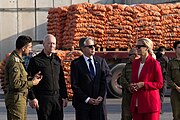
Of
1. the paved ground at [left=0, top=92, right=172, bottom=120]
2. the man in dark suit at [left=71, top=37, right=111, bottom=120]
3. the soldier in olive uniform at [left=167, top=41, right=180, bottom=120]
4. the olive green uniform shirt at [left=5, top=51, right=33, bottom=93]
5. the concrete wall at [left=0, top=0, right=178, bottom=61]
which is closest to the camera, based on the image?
the olive green uniform shirt at [left=5, top=51, right=33, bottom=93]

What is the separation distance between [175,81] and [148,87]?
1.61 m

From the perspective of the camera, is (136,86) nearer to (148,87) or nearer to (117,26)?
(148,87)

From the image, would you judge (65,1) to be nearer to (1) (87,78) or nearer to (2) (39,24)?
(2) (39,24)

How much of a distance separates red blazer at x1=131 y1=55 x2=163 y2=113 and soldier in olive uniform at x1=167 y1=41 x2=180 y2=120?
4.00 feet

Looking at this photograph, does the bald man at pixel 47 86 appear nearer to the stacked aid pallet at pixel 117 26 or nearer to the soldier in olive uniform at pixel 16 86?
the soldier in olive uniform at pixel 16 86

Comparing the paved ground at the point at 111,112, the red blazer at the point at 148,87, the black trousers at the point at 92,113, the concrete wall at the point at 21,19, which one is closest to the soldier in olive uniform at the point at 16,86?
the black trousers at the point at 92,113

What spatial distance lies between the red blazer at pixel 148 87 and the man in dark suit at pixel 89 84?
530 mm

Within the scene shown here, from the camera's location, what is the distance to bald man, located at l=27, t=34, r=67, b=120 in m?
8.98

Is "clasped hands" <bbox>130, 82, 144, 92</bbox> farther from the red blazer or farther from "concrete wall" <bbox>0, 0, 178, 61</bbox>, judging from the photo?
"concrete wall" <bbox>0, 0, 178, 61</bbox>

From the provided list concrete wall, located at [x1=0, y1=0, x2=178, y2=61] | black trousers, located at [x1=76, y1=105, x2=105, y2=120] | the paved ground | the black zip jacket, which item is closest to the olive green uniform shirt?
the black zip jacket

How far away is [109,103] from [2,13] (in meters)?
18.1

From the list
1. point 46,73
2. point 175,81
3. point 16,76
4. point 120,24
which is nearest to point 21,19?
point 120,24

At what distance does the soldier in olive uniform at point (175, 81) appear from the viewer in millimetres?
10070

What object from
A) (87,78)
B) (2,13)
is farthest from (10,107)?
(2,13)
